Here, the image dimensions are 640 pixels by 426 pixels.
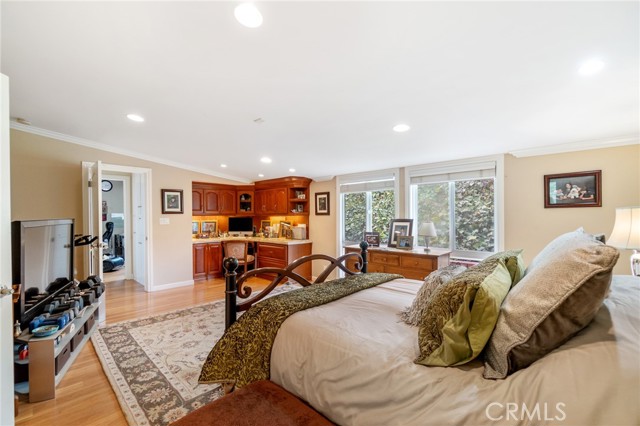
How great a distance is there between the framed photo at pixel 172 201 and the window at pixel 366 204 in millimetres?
3169

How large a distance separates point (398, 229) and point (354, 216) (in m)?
1.16

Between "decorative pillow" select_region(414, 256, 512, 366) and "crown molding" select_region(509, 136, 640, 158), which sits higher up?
"crown molding" select_region(509, 136, 640, 158)

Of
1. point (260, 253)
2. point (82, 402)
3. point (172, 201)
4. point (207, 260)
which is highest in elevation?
point (172, 201)

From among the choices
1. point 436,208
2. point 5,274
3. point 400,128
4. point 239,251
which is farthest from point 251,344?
point 239,251

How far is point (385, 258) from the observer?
4.09 meters

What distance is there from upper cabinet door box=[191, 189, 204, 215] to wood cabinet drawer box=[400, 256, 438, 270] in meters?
4.43

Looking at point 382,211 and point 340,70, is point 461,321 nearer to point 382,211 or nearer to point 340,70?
point 340,70

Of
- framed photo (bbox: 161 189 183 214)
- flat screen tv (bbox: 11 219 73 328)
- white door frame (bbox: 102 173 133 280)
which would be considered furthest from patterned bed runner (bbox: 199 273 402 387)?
white door frame (bbox: 102 173 133 280)

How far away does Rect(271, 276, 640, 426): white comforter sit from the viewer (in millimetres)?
827

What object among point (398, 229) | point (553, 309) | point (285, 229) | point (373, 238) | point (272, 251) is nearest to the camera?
point (553, 309)

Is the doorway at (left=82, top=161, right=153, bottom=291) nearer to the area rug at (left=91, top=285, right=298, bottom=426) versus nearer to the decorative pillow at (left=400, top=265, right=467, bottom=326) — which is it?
the area rug at (left=91, top=285, right=298, bottom=426)

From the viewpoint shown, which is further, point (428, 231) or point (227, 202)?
point (227, 202)

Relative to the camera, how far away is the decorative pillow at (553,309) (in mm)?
937

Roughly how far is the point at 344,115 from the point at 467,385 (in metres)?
2.39
